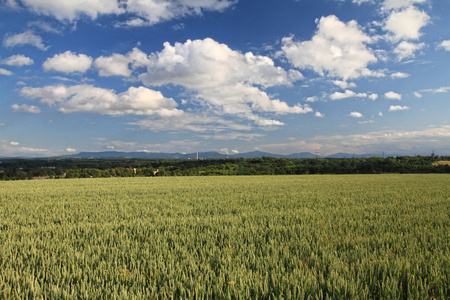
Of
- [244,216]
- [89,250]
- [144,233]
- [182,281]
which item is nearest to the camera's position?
[182,281]

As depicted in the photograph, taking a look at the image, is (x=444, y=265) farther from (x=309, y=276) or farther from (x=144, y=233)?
(x=144, y=233)

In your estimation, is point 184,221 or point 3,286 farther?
point 184,221

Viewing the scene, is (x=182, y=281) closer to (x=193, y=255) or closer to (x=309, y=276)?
(x=193, y=255)

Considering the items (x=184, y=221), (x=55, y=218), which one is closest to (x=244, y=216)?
(x=184, y=221)

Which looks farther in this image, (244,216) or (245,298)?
(244,216)

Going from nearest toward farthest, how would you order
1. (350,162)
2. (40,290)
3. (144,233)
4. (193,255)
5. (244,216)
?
(40,290) → (193,255) → (144,233) → (244,216) → (350,162)

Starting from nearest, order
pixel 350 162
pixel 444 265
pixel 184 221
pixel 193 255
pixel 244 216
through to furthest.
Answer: pixel 444 265
pixel 193 255
pixel 184 221
pixel 244 216
pixel 350 162

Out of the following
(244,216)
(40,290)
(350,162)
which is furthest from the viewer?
(350,162)

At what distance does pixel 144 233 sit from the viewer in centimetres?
405

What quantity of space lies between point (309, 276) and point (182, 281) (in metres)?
1.22

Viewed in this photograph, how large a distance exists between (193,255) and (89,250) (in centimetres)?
144

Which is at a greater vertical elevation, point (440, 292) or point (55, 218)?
point (440, 292)

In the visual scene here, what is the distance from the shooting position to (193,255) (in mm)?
2873

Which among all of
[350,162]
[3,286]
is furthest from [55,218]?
[350,162]
